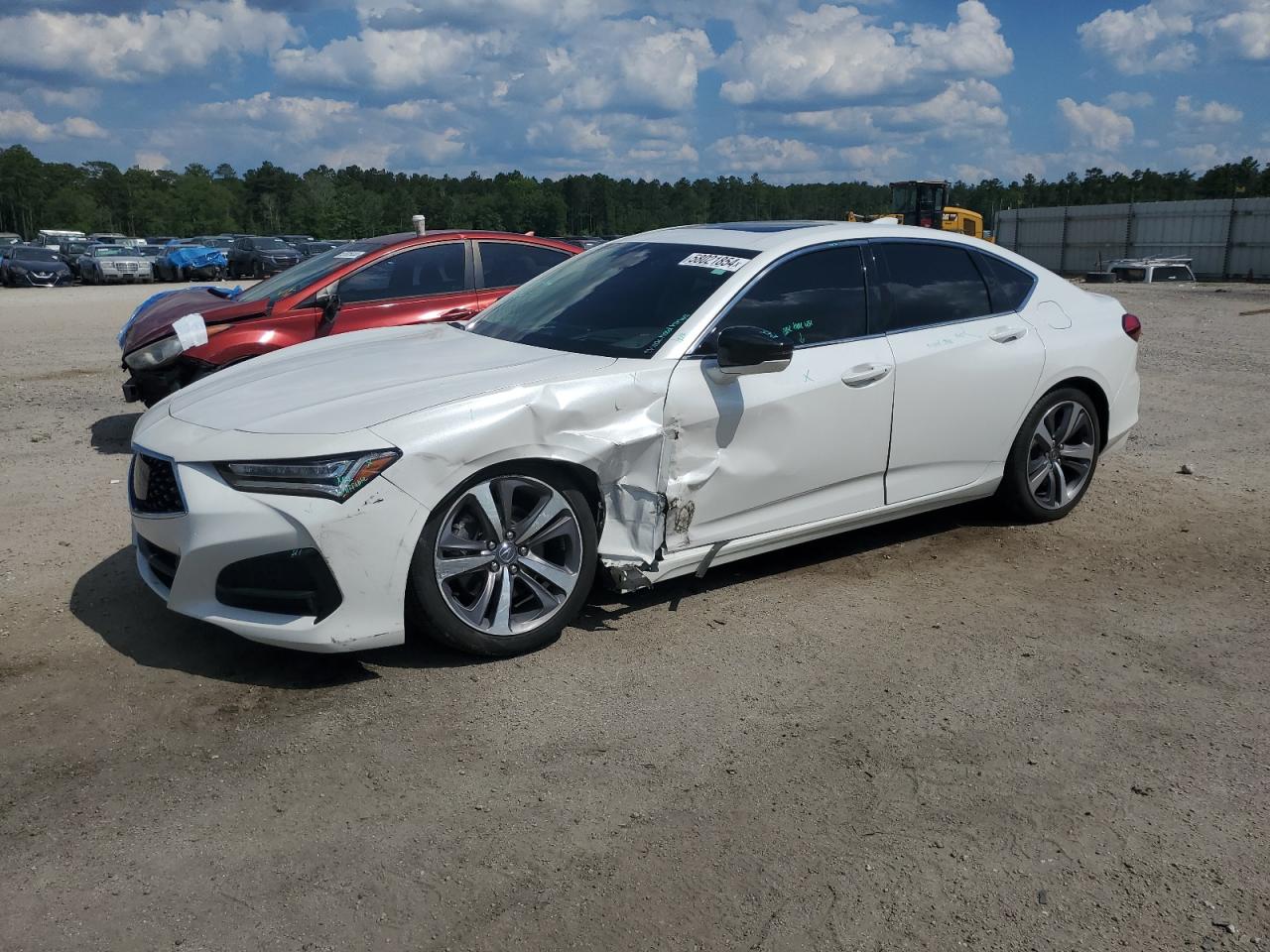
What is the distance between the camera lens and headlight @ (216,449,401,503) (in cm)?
389

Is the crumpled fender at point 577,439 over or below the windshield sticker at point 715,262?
below

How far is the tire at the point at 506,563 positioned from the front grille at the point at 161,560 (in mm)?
911

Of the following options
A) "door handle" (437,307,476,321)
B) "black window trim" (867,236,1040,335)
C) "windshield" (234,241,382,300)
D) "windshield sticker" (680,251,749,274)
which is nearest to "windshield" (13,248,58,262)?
"windshield" (234,241,382,300)

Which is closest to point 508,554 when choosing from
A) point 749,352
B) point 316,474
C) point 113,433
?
point 316,474

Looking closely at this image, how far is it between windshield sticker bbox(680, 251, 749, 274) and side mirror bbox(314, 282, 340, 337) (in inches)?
142

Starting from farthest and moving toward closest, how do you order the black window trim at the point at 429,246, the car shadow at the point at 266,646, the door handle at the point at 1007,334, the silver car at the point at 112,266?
1. the silver car at the point at 112,266
2. the black window trim at the point at 429,246
3. the door handle at the point at 1007,334
4. the car shadow at the point at 266,646

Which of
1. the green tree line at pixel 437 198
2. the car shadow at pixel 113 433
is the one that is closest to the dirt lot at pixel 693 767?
the car shadow at pixel 113 433

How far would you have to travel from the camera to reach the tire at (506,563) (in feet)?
13.5

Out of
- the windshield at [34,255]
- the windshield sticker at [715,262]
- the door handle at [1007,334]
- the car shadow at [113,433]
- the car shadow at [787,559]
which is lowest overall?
the car shadow at [787,559]

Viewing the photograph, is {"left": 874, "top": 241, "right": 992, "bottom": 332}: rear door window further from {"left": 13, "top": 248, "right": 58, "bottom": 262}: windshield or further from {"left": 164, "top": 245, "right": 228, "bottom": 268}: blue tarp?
{"left": 164, "top": 245, "right": 228, "bottom": 268}: blue tarp

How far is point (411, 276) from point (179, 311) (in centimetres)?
177

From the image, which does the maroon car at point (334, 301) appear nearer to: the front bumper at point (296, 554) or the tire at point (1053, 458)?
the front bumper at point (296, 554)

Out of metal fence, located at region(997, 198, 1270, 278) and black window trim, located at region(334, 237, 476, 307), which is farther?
metal fence, located at region(997, 198, 1270, 278)

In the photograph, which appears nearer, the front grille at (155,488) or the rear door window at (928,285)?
the front grille at (155,488)
